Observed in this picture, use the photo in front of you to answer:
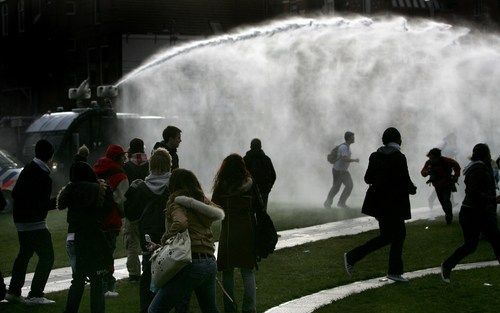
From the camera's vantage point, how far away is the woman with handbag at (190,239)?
7504 mm

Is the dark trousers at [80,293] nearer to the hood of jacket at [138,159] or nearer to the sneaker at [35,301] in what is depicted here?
the sneaker at [35,301]

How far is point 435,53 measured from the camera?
Result: 84.1ft

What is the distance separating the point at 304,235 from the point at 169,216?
29.9 feet

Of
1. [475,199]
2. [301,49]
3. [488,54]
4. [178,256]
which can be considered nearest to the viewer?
[178,256]

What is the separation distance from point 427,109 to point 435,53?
3342 mm

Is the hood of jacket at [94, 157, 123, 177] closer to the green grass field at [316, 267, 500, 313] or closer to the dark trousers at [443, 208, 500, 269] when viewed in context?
the green grass field at [316, 267, 500, 313]

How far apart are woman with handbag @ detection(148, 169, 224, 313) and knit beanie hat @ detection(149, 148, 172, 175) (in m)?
1.18

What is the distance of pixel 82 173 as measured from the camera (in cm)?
918

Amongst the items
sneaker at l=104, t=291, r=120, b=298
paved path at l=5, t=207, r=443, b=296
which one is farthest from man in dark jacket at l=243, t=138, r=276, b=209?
sneaker at l=104, t=291, r=120, b=298

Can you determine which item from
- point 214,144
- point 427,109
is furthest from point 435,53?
point 214,144

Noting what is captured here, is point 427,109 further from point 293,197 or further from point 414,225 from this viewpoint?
point 414,225

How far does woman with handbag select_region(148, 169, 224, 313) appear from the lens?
24.6 ft

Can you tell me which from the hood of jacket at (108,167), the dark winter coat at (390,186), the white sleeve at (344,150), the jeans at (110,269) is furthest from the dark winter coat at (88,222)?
the white sleeve at (344,150)

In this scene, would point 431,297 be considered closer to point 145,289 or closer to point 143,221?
point 145,289
